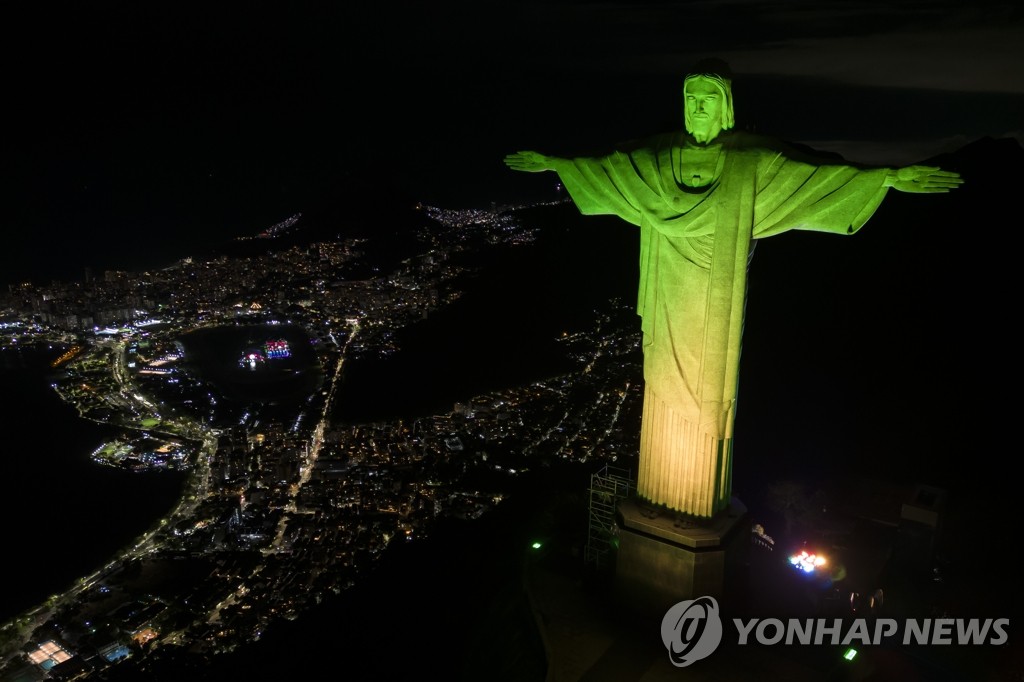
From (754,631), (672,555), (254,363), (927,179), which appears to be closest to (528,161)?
(927,179)

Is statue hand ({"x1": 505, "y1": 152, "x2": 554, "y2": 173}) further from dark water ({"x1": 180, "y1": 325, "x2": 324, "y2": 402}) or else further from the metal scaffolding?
dark water ({"x1": 180, "y1": 325, "x2": 324, "y2": 402})

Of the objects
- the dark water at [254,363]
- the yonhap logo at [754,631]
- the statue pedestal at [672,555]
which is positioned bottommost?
the dark water at [254,363]

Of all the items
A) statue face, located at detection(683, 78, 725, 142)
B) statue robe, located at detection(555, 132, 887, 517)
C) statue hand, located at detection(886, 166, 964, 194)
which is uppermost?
statue face, located at detection(683, 78, 725, 142)

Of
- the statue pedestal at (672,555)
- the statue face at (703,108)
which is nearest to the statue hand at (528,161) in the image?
the statue face at (703,108)

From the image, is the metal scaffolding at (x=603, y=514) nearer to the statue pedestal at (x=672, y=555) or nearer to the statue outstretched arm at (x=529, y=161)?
the statue pedestal at (x=672, y=555)

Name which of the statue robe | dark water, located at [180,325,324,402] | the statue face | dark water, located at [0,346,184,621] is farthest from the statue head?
dark water, located at [180,325,324,402]

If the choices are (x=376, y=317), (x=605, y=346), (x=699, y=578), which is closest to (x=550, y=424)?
(x=605, y=346)

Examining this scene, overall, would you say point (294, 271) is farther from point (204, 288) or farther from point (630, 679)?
point (630, 679)
